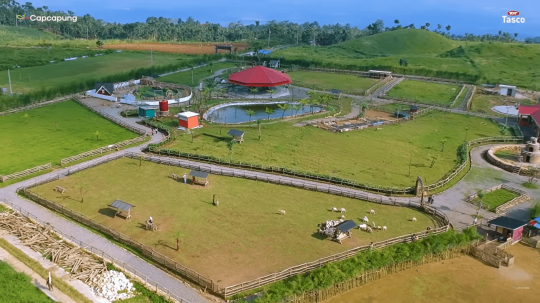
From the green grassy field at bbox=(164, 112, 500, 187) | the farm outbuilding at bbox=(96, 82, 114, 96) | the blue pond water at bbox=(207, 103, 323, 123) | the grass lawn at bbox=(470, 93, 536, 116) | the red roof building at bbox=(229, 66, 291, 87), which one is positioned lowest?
the green grassy field at bbox=(164, 112, 500, 187)

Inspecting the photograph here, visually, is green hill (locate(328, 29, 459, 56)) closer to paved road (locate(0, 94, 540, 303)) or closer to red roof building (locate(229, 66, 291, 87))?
red roof building (locate(229, 66, 291, 87))

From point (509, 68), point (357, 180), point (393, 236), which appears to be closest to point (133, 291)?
point (393, 236)

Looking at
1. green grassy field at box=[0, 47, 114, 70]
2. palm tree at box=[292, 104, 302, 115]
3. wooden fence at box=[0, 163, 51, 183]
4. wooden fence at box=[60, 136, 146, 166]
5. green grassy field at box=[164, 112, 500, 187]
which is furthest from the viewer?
green grassy field at box=[0, 47, 114, 70]

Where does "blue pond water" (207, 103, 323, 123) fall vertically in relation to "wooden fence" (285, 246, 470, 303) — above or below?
above

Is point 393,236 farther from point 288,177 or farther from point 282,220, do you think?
point 288,177

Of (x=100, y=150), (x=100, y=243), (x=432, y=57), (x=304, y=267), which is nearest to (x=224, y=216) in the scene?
(x=100, y=243)

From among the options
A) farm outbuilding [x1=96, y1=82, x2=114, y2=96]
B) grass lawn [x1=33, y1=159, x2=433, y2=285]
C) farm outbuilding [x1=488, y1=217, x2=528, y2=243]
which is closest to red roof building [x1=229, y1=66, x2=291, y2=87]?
farm outbuilding [x1=96, y1=82, x2=114, y2=96]

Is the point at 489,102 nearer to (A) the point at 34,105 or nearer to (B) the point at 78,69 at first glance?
(A) the point at 34,105

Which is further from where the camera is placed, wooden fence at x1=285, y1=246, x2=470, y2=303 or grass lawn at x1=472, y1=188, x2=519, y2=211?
grass lawn at x1=472, y1=188, x2=519, y2=211
